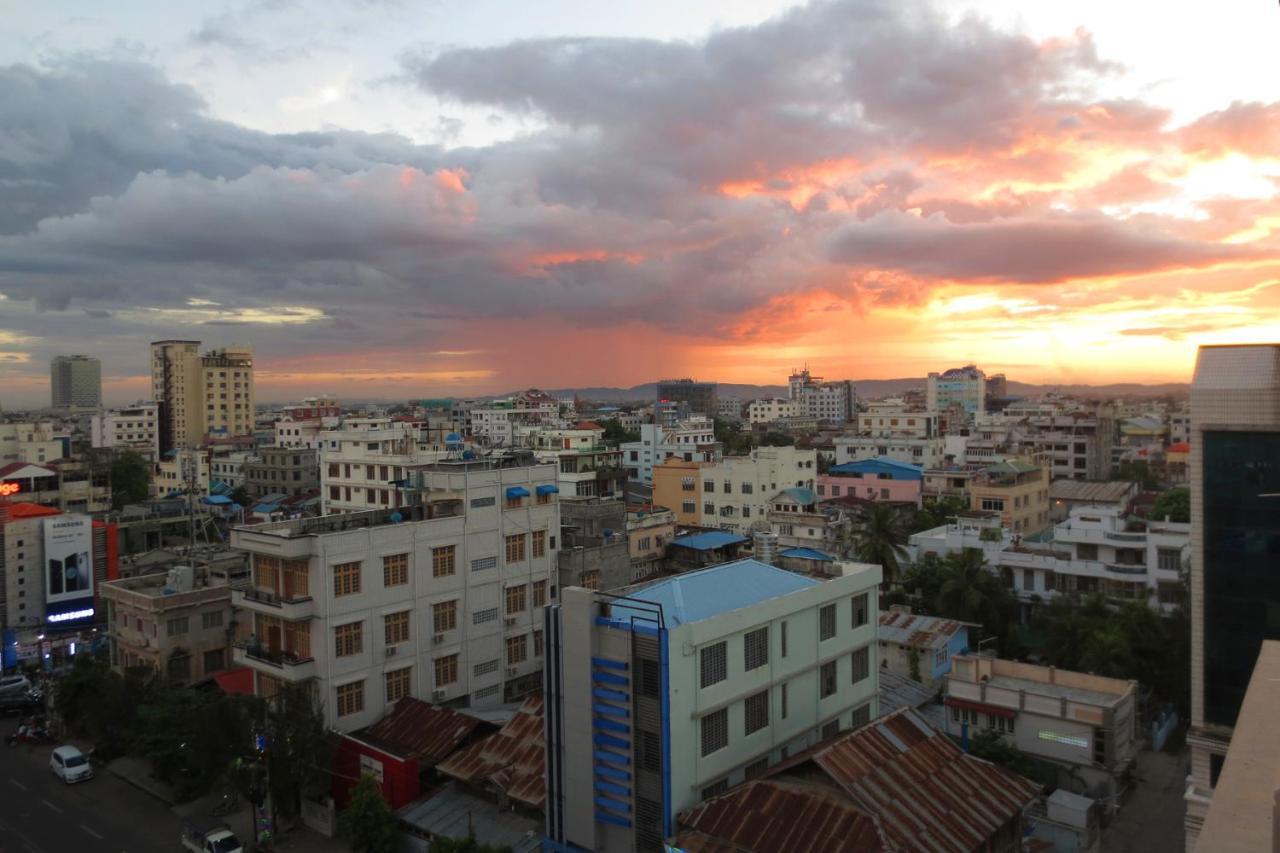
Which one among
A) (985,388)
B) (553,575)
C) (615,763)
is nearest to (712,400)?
(985,388)

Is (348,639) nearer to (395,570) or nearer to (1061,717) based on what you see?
(395,570)

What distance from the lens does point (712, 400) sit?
7835 inches

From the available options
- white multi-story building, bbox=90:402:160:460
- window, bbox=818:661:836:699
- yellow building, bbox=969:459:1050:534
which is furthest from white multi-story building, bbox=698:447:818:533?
white multi-story building, bbox=90:402:160:460

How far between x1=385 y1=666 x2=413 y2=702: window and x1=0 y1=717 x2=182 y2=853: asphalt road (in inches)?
228

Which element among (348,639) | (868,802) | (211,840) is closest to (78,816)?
(211,840)

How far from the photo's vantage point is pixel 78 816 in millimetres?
22359

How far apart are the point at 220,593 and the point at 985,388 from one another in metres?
136

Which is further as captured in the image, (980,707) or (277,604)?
(980,707)

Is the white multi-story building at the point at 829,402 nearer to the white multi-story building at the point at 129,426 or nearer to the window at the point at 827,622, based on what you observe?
the white multi-story building at the point at 129,426

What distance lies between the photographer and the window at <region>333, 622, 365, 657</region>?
2169 cm

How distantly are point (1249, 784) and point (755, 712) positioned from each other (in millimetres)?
10630

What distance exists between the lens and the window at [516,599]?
26.2 metres

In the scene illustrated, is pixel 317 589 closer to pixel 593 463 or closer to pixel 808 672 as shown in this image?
pixel 808 672

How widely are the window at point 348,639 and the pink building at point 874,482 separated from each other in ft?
124
